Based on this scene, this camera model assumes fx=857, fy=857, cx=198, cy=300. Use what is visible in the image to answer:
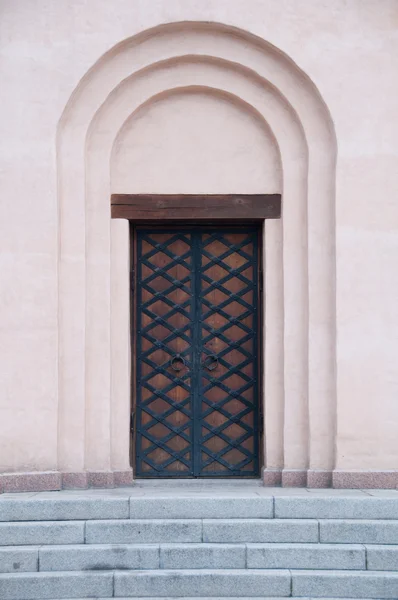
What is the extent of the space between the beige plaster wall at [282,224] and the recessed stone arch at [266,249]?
0.05 ft

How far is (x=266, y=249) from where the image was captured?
30.6 feet

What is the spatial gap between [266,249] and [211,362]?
1.40m

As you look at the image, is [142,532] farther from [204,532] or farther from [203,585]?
→ [203,585]

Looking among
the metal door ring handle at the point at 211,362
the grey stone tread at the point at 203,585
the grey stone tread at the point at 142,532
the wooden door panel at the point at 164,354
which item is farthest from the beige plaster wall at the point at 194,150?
the grey stone tread at the point at 203,585

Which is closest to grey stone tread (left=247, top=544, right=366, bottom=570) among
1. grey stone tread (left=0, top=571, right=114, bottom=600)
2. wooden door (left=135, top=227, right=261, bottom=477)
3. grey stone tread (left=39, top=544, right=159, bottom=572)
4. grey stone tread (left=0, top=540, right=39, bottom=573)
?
grey stone tread (left=39, top=544, right=159, bottom=572)

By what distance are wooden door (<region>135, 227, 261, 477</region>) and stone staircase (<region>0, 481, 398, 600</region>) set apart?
1.30 metres

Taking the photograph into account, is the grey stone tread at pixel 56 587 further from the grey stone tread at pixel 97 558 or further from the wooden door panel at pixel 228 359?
the wooden door panel at pixel 228 359

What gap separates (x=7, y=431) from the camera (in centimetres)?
873

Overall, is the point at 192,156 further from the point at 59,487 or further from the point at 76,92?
the point at 59,487

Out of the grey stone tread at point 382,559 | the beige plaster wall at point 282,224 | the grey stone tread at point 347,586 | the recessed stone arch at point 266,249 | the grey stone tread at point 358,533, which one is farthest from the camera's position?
the recessed stone arch at point 266,249

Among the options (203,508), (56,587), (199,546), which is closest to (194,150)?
(203,508)

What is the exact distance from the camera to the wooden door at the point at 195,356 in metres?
9.52

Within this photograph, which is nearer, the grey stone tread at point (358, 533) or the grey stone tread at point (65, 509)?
the grey stone tread at point (358, 533)

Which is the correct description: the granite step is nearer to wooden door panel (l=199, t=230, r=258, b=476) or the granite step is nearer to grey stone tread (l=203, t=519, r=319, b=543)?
grey stone tread (l=203, t=519, r=319, b=543)
